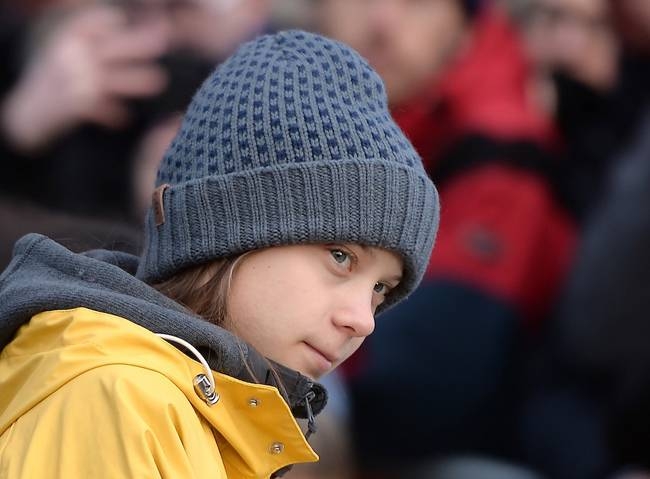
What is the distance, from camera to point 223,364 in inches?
88.6

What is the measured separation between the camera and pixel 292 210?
237 cm

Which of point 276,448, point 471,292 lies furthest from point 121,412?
point 471,292

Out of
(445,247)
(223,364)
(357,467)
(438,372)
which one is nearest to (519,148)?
(445,247)

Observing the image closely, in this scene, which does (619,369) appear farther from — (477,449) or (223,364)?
(223,364)

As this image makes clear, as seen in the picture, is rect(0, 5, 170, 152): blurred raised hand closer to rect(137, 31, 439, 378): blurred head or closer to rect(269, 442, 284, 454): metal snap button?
rect(137, 31, 439, 378): blurred head

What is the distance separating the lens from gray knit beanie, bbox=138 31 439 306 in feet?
7.75

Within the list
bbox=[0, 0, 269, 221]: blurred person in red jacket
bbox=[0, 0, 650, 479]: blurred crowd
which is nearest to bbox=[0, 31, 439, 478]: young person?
bbox=[0, 0, 650, 479]: blurred crowd

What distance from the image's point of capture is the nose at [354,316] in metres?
2.32

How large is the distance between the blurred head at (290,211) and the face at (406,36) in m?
2.83

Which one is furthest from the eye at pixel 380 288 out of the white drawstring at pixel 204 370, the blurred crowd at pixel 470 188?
the blurred crowd at pixel 470 188

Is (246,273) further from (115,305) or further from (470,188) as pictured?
(470,188)

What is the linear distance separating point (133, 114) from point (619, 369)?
7.06ft

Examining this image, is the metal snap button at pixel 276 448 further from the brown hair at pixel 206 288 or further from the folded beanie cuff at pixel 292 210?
the folded beanie cuff at pixel 292 210

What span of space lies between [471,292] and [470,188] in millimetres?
378
